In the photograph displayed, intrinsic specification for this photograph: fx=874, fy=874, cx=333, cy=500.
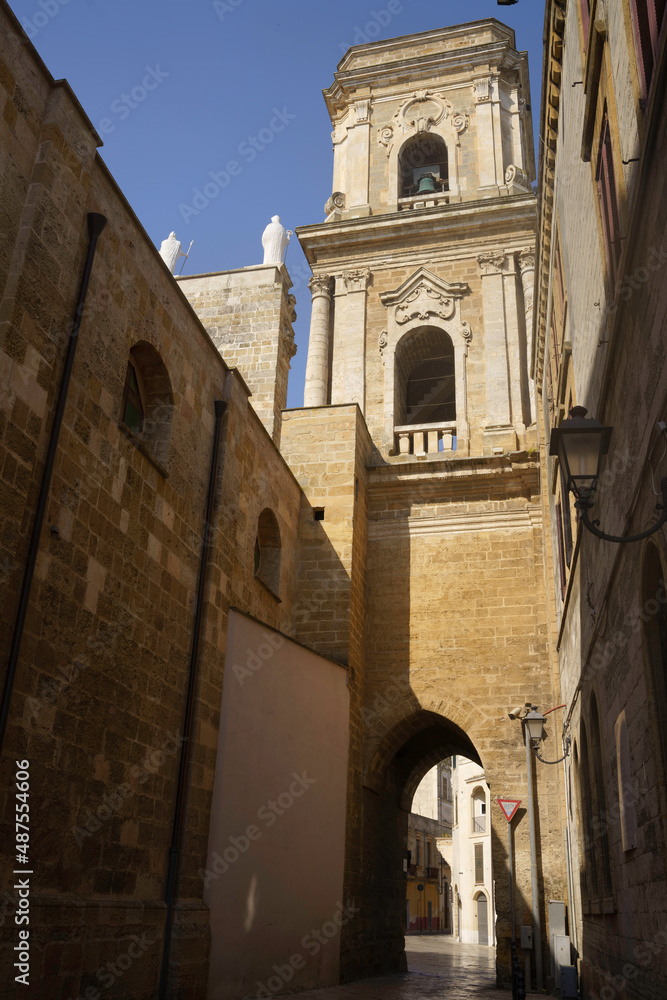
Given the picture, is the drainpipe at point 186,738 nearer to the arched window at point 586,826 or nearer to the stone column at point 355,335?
the arched window at point 586,826

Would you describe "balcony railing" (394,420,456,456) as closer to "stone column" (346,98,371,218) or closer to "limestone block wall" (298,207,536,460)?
"limestone block wall" (298,207,536,460)

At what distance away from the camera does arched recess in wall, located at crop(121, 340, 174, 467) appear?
8.55 m

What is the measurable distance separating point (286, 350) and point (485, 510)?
5.37 meters

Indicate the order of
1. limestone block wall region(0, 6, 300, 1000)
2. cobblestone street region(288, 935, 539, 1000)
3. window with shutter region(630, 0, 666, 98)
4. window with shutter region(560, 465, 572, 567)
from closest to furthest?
window with shutter region(630, 0, 666, 98) → limestone block wall region(0, 6, 300, 1000) → window with shutter region(560, 465, 572, 567) → cobblestone street region(288, 935, 539, 1000)

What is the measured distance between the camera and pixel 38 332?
633 cm

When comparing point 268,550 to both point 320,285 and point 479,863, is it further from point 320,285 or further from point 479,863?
point 479,863

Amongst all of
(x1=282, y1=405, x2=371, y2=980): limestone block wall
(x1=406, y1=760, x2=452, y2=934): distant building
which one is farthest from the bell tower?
(x1=406, y1=760, x2=452, y2=934): distant building

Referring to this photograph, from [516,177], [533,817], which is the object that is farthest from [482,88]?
[533,817]

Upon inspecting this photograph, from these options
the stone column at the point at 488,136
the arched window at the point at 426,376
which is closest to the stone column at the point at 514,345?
the arched window at the point at 426,376

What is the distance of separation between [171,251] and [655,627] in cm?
1664

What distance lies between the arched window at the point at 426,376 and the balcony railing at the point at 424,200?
117 inches

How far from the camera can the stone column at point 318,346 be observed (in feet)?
54.7

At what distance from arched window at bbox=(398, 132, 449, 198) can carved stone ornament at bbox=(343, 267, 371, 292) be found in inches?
101

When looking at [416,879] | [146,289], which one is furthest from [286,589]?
[416,879]
